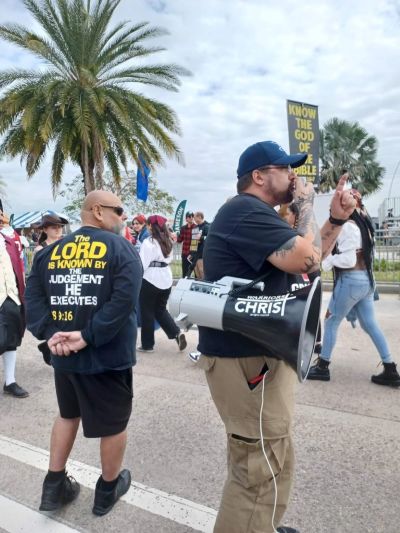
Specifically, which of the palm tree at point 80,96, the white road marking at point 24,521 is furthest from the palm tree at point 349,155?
the white road marking at point 24,521

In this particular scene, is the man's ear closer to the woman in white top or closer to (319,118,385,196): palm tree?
the woman in white top

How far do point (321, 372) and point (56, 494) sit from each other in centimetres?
276

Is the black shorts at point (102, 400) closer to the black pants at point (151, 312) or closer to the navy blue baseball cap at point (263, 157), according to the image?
the navy blue baseball cap at point (263, 157)

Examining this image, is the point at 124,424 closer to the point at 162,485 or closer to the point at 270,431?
the point at 162,485

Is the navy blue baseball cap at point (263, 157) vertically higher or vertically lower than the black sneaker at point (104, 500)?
higher

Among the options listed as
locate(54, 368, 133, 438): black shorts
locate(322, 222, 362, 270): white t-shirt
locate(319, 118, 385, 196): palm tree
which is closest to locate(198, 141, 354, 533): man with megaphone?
locate(54, 368, 133, 438): black shorts

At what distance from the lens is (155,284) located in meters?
5.61

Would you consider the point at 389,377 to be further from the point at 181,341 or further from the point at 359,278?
the point at 181,341

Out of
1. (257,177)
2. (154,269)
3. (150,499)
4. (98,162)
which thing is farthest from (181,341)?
(98,162)

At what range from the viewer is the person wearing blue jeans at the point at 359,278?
412 centimetres

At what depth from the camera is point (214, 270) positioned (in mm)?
1943

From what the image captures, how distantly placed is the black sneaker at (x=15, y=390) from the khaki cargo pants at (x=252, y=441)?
2984 millimetres

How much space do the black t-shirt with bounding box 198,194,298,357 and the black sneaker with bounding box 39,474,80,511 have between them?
51.0 inches

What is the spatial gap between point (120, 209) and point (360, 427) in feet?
7.85
